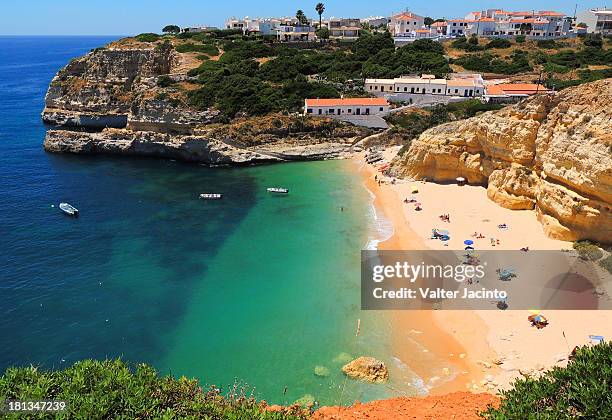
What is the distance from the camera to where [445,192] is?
127ft

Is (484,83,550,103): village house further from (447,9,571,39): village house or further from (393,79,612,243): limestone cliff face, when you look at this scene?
(447,9,571,39): village house

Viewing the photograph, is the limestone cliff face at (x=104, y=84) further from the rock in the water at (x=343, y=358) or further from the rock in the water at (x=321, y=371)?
the rock in the water at (x=321, y=371)

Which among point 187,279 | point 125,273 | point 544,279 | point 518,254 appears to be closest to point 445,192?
point 518,254

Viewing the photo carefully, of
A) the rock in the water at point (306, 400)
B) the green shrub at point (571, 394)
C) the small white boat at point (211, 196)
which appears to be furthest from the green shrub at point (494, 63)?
the rock in the water at point (306, 400)

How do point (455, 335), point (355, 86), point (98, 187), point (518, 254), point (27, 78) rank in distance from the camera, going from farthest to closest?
point (27, 78) < point (355, 86) < point (98, 187) < point (518, 254) < point (455, 335)

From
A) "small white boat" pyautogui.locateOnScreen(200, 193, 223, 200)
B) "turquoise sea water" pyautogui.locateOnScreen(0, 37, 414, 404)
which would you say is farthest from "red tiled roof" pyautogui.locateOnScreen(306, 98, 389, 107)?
"small white boat" pyautogui.locateOnScreen(200, 193, 223, 200)

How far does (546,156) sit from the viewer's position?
2891cm

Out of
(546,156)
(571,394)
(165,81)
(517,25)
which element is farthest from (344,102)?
(517,25)

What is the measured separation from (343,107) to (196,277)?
3380cm

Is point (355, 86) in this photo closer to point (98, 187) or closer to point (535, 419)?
point (98, 187)

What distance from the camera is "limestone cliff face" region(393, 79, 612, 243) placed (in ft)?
82.1

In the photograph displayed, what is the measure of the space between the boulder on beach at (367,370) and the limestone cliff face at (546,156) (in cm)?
1612

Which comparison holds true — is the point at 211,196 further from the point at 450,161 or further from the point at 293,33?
the point at 293,33

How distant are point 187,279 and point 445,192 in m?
23.6
